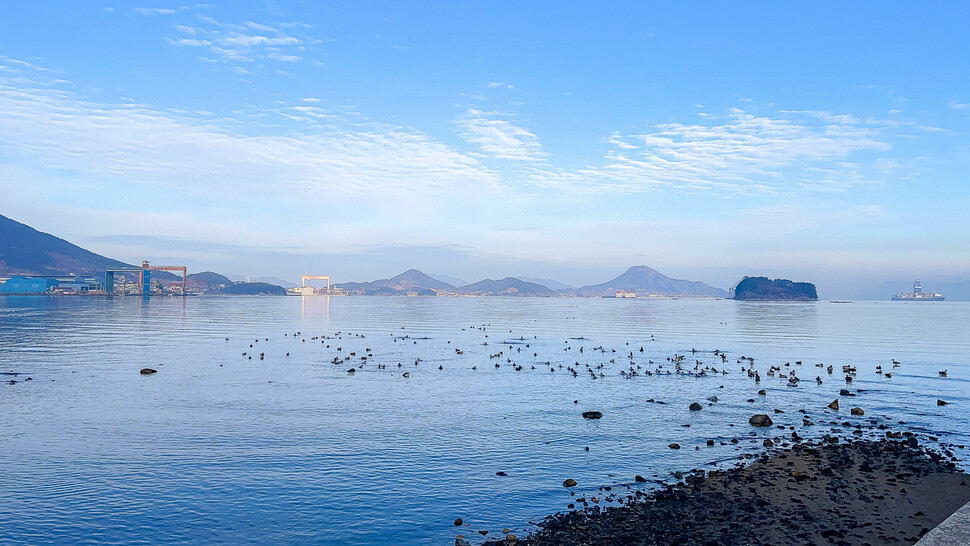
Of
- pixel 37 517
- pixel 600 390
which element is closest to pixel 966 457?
pixel 600 390

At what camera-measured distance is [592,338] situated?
310 ft

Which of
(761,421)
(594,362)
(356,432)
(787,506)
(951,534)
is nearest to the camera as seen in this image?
(951,534)

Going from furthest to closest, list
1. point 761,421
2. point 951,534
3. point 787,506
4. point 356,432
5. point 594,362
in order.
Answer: point 594,362, point 761,421, point 356,432, point 787,506, point 951,534

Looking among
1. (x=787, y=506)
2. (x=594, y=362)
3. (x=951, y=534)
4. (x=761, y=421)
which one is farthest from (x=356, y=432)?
(x=594, y=362)

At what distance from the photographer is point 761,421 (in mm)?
33406

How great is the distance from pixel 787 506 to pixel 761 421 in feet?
46.1

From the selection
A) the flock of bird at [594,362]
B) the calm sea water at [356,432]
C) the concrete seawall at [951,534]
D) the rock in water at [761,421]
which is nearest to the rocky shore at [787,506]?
the calm sea water at [356,432]

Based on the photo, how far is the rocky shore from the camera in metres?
17.7

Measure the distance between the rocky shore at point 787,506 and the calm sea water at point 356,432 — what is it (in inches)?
67.8

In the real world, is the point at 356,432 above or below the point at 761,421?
below

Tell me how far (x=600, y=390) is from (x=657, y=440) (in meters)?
15.0

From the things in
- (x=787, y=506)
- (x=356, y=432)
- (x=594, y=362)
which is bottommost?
(x=356, y=432)

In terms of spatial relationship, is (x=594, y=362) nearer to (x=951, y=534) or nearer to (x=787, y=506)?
(x=787, y=506)

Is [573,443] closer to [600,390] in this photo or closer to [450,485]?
[450,485]
